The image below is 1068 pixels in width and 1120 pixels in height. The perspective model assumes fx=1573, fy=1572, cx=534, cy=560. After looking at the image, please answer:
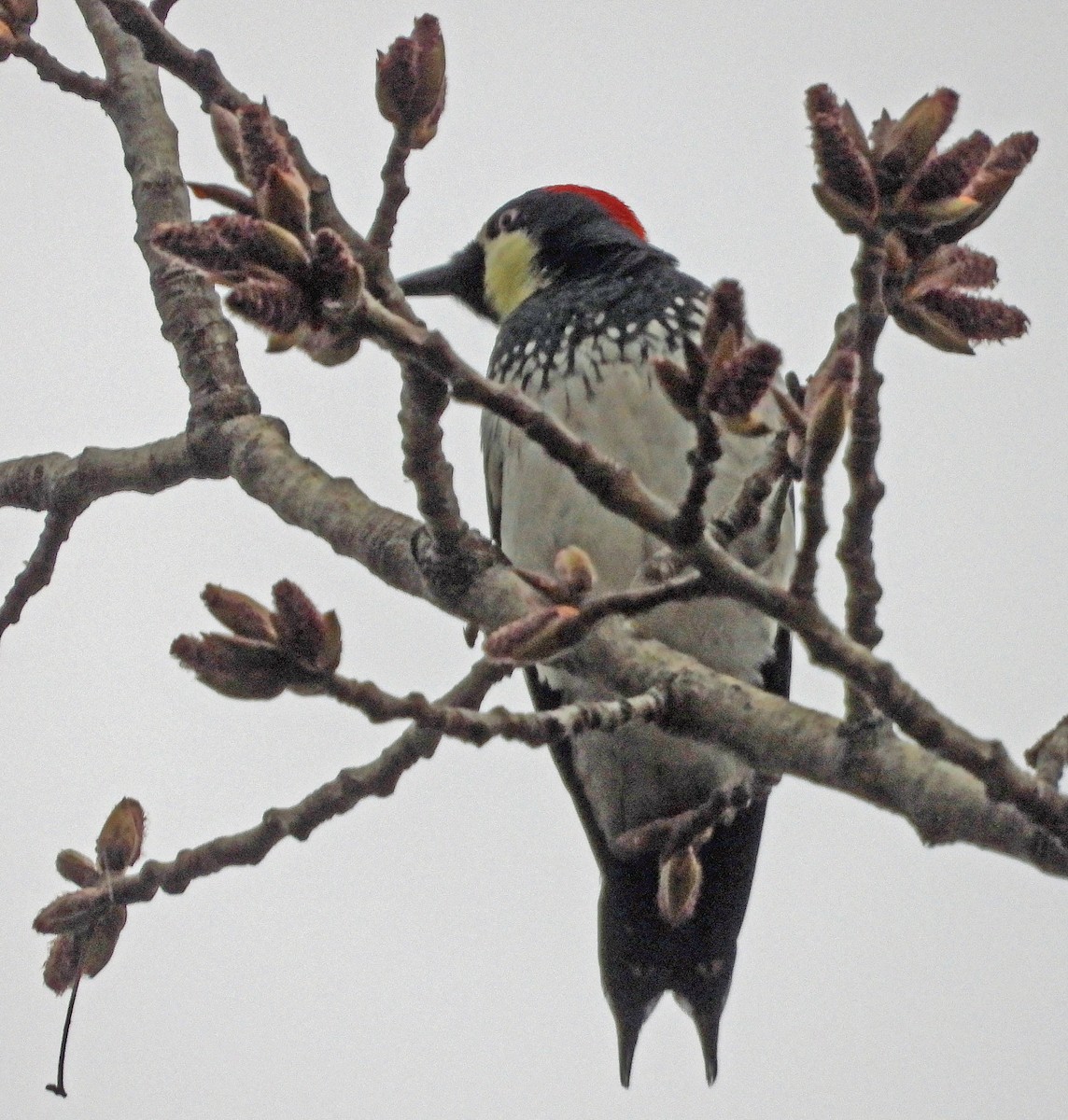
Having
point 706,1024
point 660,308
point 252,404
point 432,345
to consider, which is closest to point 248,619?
point 432,345

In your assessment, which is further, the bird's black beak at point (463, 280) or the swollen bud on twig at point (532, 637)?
the bird's black beak at point (463, 280)

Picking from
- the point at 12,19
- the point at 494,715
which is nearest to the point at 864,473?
the point at 494,715

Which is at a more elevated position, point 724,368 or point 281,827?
point 724,368

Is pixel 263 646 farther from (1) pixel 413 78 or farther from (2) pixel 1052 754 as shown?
(2) pixel 1052 754

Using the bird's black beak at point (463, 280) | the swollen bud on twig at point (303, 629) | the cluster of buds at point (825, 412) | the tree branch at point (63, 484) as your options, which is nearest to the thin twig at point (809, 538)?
the cluster of buds at point (825, 412)

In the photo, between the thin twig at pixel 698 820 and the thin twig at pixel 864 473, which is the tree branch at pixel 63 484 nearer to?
the thin twig at pixel 698 820

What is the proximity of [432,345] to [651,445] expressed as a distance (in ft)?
7.53

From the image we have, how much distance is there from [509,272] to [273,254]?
3.48 m

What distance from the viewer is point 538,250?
482 centimetres

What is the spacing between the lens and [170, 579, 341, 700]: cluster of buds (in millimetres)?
1798

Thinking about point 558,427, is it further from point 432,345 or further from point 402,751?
point 402,751

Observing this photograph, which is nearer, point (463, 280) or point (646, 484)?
point (646, 484)

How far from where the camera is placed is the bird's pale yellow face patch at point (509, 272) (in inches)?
190

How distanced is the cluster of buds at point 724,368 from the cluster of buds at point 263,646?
1.59 ft
